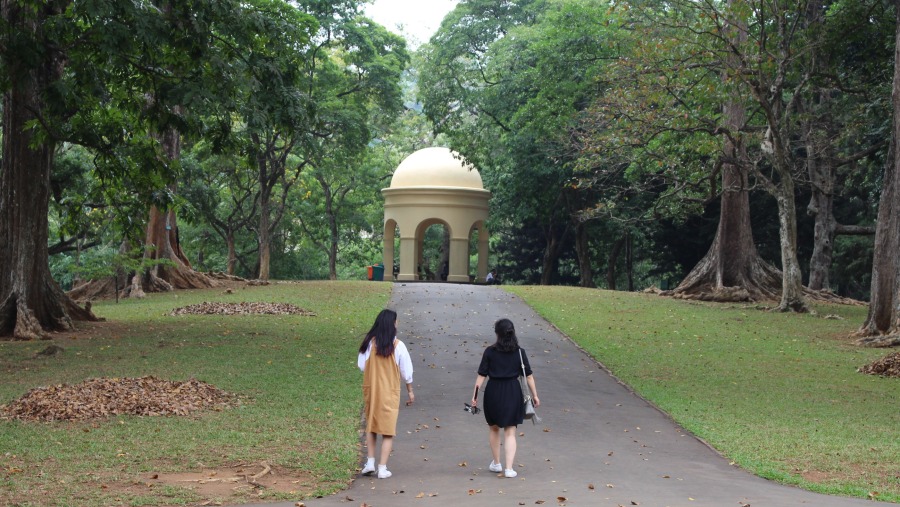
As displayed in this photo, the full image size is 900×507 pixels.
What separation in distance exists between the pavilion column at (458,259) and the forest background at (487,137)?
5.97 ft

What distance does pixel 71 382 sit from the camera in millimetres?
13125

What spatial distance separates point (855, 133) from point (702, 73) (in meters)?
6.14

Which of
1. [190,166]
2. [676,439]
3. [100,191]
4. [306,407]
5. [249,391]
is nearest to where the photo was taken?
[676,439]

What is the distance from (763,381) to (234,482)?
→ 970cm

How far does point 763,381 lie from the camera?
1528 centimetres

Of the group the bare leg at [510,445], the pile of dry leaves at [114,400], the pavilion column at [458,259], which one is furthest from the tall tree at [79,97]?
the pavilion column at [458,259]

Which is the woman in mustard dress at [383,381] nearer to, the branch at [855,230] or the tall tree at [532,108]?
the tall tree at [532,108]

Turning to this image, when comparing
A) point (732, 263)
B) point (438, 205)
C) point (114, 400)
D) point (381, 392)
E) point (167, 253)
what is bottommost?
point (114, 400)

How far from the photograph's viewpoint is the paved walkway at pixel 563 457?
801cm

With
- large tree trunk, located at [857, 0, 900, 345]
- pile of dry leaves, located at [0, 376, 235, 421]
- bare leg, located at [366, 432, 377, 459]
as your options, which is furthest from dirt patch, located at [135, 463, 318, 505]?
large tree trunk, located at [857, 0, 900, 345]

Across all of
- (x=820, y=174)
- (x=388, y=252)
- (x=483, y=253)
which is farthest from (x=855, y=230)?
(x=388, y=252)

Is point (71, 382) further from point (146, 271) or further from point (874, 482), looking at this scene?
point (146, 271)

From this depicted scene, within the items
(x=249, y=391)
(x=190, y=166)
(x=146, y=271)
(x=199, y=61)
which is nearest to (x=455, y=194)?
(x=190, y=166)

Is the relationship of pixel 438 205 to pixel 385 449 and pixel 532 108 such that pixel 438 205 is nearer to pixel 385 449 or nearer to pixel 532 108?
pixel 532 108
